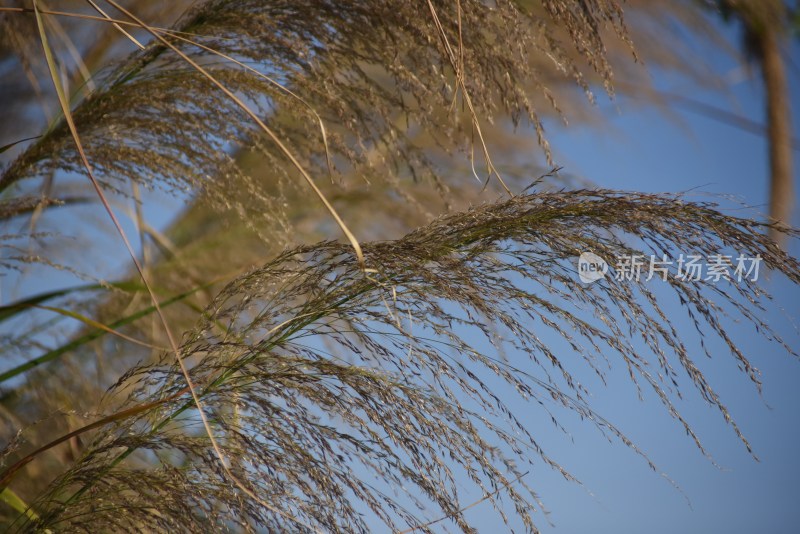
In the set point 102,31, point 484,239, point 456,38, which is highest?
point 102,31

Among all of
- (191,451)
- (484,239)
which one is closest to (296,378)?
(191,451)

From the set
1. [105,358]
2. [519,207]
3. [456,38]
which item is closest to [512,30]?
[456,38]

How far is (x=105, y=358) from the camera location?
247 cm

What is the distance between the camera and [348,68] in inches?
61.6

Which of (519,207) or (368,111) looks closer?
(519,207)

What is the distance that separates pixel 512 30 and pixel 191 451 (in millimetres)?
922

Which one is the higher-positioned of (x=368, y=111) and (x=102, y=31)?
(x=102, y=31)

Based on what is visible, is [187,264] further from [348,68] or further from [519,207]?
[519,207]

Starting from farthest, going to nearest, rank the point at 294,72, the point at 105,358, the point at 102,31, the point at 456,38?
the point at 102,31, the point at 105,358, the point at 294,72, the point at 456,38

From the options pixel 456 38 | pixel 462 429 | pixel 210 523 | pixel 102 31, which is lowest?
pixel 210 523


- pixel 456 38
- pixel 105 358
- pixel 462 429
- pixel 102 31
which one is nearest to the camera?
pixel 462 429

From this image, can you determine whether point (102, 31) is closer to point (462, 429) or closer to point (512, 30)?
point (512, 30)

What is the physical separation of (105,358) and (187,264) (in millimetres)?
386

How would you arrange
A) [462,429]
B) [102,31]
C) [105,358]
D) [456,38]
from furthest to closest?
[102,31]
[105,358]
[456,38]
[462,429]
